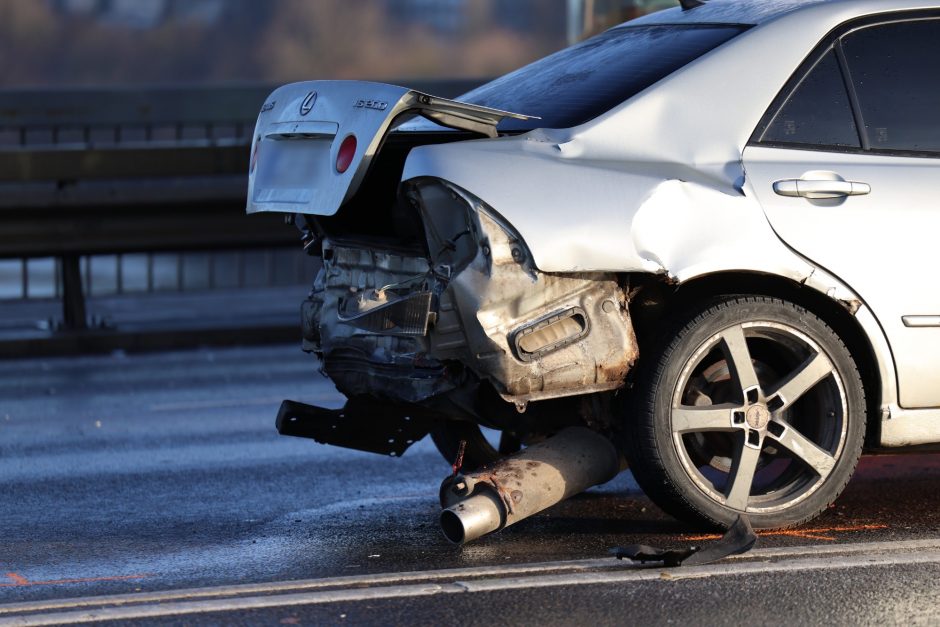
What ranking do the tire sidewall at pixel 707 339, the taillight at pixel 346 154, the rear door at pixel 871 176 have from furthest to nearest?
the rear door at pixel 871 176, the tire sidewall at pixel 707 339, the taillight at pixel 346 154

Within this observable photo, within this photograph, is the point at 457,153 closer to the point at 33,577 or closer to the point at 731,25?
the point at 731,25

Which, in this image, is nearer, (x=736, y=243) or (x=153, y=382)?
(x=736, y=243)

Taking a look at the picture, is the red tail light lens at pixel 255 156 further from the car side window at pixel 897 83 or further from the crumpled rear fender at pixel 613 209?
the car side window at pixel 897 83

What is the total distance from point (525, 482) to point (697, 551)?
2.01ft

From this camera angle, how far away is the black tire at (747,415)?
5.54m

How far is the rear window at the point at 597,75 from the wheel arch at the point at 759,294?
675 millimetres

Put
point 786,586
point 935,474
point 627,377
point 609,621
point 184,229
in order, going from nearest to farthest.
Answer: point 609,621 → point 786,586 → point 627,377 → point 935,474 → point 184,229

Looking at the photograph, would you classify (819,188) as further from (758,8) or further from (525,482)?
(525,482)

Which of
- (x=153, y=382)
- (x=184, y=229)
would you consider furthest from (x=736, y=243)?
(x=184, y=229)

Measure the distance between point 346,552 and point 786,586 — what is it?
1.51 m

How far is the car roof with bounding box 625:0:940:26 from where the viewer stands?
5891mm

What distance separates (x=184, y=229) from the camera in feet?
39.2

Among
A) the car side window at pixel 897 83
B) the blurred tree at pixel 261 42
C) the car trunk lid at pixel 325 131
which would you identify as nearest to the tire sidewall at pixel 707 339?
the car side window at pixel 897 83

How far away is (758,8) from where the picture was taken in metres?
6.07
